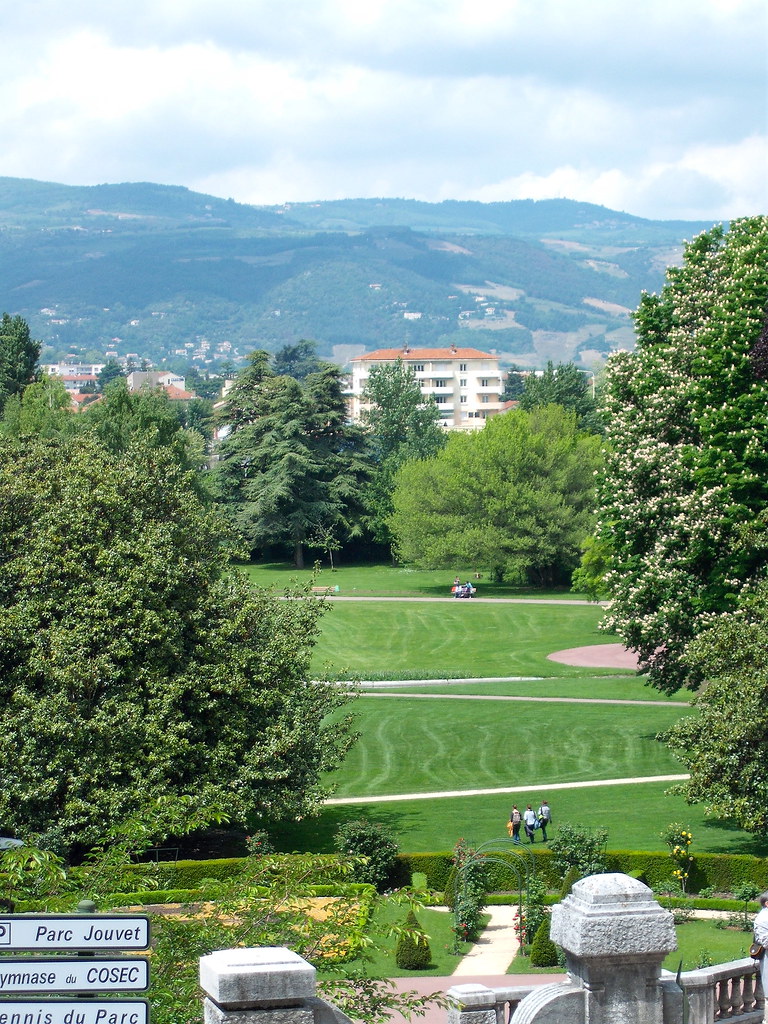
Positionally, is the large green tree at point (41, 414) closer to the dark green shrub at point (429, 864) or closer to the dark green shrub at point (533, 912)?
the dark green shrub at point (429, 864)

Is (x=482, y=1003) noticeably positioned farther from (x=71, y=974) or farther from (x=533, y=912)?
(x=533, y=912)

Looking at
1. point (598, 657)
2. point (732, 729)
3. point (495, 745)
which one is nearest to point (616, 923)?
point (732, 729)

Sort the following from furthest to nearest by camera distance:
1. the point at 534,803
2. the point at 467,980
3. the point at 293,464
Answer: the point at 293,464, the point at 534,803, the point at 467,980

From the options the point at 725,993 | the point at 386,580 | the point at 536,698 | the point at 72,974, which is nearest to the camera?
the point at 72,974

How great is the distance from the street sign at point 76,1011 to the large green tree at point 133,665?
22.4 m

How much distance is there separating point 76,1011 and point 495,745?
39.5 metres

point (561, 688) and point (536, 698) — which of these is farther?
point (561, 688)

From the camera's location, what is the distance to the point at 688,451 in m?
38.2

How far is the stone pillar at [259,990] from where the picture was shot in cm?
782

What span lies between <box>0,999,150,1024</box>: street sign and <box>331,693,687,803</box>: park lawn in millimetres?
33998

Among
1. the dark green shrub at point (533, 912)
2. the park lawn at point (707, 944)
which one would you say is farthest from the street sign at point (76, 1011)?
the dark green shrub at point (533, 912)

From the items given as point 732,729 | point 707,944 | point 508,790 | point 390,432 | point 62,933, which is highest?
point 390,432

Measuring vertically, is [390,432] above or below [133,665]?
above

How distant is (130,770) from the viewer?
99.8 ft
